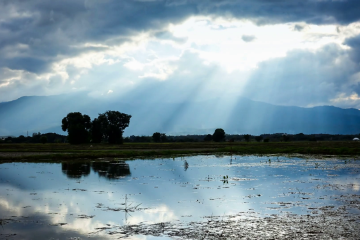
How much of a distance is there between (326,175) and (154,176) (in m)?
14.1

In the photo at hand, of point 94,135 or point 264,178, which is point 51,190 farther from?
point 94,135

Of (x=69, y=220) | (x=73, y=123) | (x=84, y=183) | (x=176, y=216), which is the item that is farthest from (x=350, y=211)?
(x=73, y=123)

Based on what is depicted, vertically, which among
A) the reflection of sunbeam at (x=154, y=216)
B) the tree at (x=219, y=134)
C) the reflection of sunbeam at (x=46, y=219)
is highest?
the tree at (x=219, y=134)

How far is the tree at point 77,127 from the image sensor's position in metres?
104

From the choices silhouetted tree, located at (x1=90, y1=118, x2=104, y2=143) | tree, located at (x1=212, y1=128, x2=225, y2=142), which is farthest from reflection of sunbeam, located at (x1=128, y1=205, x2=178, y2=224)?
tree, located at (x1=212, y1=128, x2=225, y2=142)

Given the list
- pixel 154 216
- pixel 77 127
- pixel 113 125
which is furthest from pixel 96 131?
pixel 154 216

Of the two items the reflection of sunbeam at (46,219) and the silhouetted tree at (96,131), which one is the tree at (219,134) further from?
the reflection of sunbeam at (46,219)

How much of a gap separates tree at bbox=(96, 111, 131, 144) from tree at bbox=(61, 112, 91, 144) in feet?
15.8

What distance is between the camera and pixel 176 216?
52.1 feet

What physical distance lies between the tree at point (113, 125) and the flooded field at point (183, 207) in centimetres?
8052

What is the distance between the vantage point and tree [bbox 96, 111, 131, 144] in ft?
359

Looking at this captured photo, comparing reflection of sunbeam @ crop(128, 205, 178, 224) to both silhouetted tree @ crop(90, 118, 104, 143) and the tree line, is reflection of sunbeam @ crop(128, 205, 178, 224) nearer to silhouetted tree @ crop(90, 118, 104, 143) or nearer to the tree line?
the tree line

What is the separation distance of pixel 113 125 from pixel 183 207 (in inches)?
3761

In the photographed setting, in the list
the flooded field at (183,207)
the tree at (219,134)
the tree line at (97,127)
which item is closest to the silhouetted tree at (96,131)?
the tree line at (97,127)
